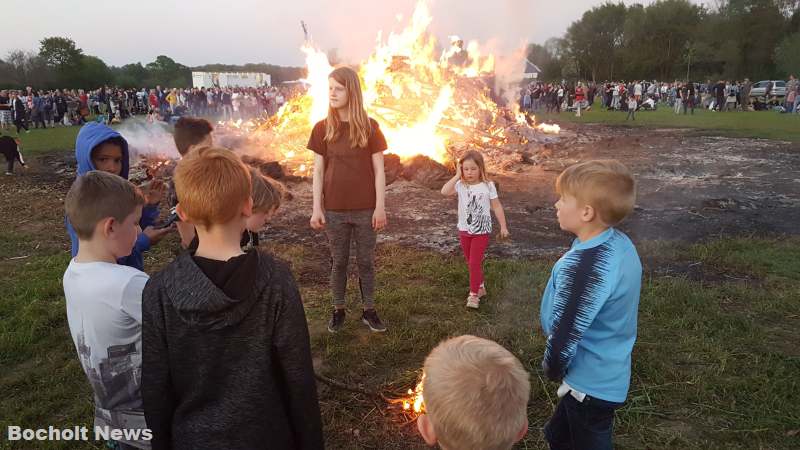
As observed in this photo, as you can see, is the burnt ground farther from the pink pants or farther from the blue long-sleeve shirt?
the blue long-sleeve shirt

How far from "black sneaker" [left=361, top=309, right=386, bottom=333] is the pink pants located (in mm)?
986

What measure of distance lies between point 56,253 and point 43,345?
301 centimetres

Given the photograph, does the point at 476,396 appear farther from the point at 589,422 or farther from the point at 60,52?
the point at 60,52

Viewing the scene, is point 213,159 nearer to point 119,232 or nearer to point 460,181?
point 119,232

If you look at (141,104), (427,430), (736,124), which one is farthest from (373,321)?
(141,104)

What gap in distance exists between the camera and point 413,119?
12633mm

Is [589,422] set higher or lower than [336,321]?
higher

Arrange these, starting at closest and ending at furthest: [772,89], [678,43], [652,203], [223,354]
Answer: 1. [223,354]
2. [652,203]
3. [772,89]
4. [678,43]

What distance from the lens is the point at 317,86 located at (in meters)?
13.5

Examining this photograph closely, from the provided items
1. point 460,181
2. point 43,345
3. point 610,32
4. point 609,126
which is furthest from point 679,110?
point 610,32

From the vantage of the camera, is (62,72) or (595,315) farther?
(62,72)

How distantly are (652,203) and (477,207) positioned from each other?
5.60 m

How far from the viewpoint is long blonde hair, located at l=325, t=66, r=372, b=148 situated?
379 cm

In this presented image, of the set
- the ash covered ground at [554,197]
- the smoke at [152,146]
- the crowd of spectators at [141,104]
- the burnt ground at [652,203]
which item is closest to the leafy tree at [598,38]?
the crowd of spectators at [141,104]
